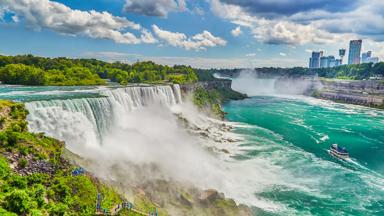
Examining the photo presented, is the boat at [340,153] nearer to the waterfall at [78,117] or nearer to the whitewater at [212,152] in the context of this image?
the whitewater at [212,152]

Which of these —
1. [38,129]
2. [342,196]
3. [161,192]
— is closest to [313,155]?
[342,196]

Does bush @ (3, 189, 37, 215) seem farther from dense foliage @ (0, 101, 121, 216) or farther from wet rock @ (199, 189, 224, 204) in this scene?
wet rock @ (199, 189, 224, 204)

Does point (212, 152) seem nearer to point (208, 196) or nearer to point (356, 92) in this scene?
point (208, 196)

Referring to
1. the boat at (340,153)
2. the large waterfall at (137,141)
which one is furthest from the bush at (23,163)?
the boat at (340,153)

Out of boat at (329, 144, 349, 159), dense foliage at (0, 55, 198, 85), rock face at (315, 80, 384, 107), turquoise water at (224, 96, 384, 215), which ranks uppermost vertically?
dense foliage at (0, 55, 198, 85)

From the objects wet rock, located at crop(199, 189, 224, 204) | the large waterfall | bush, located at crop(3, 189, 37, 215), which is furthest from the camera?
the large waterfall

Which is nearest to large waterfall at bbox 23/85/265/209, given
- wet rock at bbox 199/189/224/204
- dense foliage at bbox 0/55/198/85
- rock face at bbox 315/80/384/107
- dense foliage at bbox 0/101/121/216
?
wet rock at bbox 199/189/224/204
